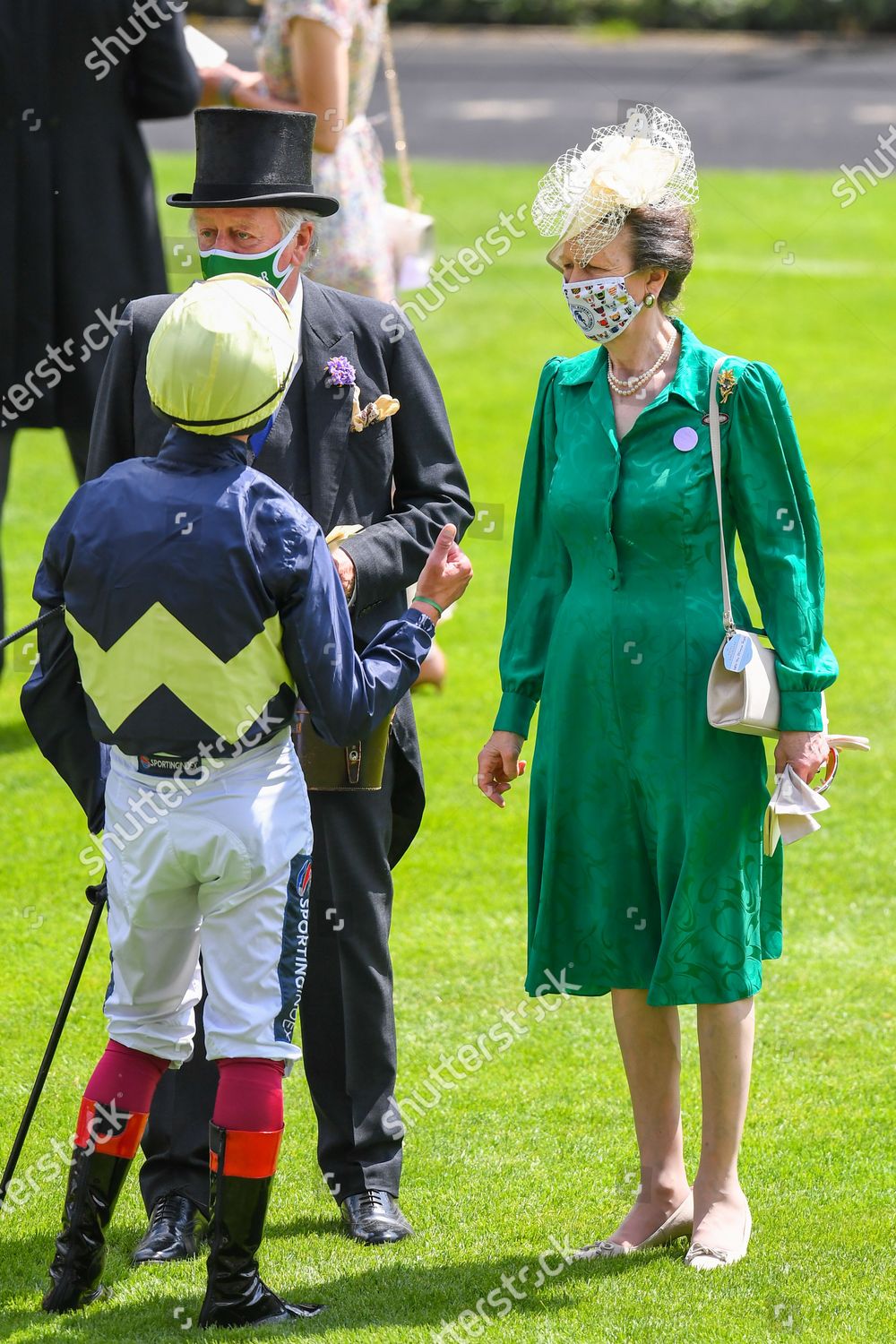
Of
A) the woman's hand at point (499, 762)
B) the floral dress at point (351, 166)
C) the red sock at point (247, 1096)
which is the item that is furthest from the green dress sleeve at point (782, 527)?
the floral dress at point (351, 166)

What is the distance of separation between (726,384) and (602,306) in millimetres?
276

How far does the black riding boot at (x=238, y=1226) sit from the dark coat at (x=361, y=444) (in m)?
0.95

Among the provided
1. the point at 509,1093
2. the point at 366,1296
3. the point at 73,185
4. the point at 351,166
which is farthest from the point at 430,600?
the point at 73,185

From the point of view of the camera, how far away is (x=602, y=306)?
3.40 meters

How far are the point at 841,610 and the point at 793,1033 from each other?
12.7ft

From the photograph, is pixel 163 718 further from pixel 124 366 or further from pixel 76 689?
pixel 124 366

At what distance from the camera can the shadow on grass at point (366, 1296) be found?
3225 millimetres

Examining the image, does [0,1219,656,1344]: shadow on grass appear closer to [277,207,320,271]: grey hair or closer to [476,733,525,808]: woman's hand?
[476,733,525,808]: woman's hand

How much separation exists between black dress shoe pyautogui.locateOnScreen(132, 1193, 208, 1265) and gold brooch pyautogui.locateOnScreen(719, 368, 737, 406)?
190 centimetres

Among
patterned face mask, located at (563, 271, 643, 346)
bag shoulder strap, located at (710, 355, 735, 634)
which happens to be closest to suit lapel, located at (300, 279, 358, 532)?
patterned face mask, located at (563, 271, 643, 346)

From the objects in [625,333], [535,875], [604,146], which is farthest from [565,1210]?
[604,146]

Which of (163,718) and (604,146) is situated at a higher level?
(604,146)

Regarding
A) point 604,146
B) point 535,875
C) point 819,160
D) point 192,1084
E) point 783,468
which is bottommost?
point 819,160

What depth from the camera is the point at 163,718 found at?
114 inches
